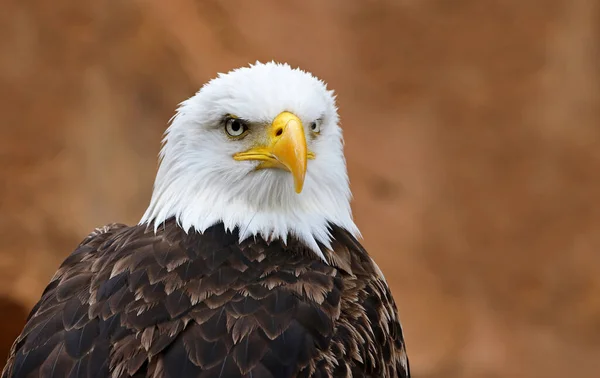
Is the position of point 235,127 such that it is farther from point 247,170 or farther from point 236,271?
point 236,271

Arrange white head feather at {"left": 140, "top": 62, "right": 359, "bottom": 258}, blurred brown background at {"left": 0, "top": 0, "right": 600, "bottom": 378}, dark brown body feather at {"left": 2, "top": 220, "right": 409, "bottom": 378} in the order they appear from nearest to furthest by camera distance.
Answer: dark brown body feather at {"left": 2, "top": 220, "right": 409, "bottom": 378} < white head feather at {"left": 140, "top": 62, "right": 359, "bottom": 258} < blurred brown background at {"left": 0, "top": 0, "right": 600, "bottom": 378}

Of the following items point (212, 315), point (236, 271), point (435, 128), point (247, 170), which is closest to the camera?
point (212, 315)

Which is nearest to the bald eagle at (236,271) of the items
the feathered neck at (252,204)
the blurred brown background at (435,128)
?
the feathered neck at (252,204)

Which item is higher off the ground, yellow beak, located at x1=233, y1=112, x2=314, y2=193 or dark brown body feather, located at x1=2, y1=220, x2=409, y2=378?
yellow beak, located at x1=233, y1=112, x2=314, y2=193

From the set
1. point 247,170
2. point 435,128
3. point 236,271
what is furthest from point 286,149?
point 435,128

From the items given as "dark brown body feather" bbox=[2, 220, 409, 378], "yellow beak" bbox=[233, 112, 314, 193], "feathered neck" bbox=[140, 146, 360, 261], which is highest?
"yellow beak" bbox=[233, 112, 314, 193]

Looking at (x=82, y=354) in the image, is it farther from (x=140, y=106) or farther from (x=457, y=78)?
(x=457, y=78)

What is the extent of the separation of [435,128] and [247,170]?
3.93 meters

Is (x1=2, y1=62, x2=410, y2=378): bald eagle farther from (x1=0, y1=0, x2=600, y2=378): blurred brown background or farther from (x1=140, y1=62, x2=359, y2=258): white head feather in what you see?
(x1=0, y1=0, x2=600, y2=378): blurred brown background

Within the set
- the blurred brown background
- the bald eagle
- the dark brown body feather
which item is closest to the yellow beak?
the bald eagle

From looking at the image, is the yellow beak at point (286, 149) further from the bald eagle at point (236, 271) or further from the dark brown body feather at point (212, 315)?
the dark brown body feather at point (212, 315)

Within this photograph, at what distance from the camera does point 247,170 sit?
3.14 metres

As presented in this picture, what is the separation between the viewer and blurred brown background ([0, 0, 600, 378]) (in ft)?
21.0

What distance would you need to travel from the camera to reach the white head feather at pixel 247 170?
3102 millimetres
